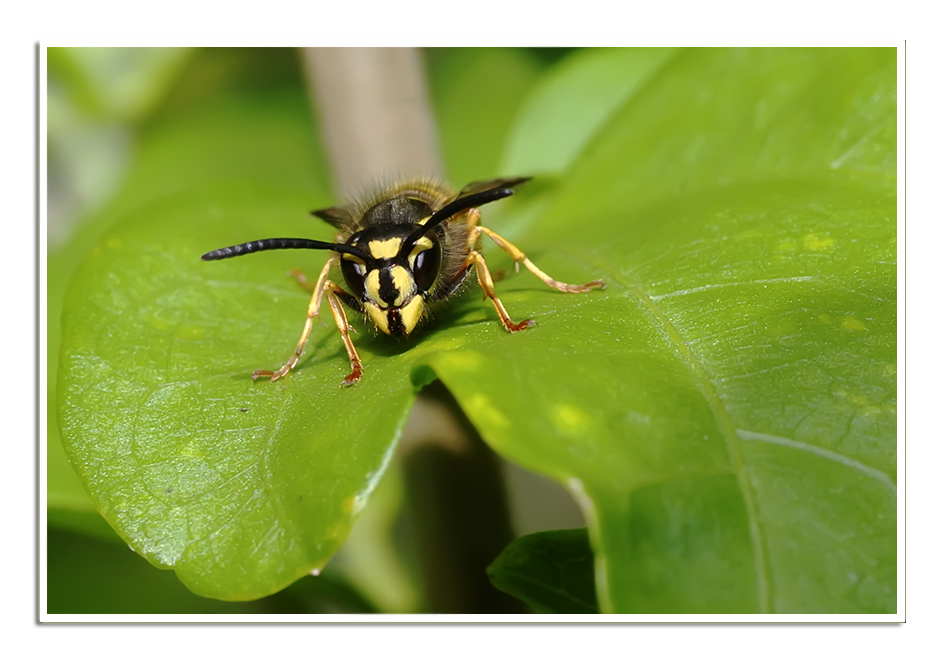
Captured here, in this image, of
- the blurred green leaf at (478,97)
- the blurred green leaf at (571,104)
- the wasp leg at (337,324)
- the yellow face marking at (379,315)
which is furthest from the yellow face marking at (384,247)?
the blurred green leaf at (478,97)

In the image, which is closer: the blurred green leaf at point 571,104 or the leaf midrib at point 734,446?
the leaf midrib at point 734,446

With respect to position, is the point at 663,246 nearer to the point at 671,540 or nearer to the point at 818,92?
the point at 818,92

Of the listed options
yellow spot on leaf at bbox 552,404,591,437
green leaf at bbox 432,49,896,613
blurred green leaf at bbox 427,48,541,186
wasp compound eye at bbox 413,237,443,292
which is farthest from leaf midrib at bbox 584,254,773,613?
blurred green leaf at bbox 427,48,541,186

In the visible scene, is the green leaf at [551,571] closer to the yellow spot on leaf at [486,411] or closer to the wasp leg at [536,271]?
the yellow spot on leaf at [486,411]

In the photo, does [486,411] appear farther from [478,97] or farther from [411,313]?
[478,97]

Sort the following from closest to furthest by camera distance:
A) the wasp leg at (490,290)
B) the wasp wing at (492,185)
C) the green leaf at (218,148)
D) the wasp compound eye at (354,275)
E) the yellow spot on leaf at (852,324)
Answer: the yellow spot on leaf at (852,324), the wasp leg at (490,290), the wasp compound eye at (354,275), the wasp wing at (492,185), the green leaf at (218,148)
